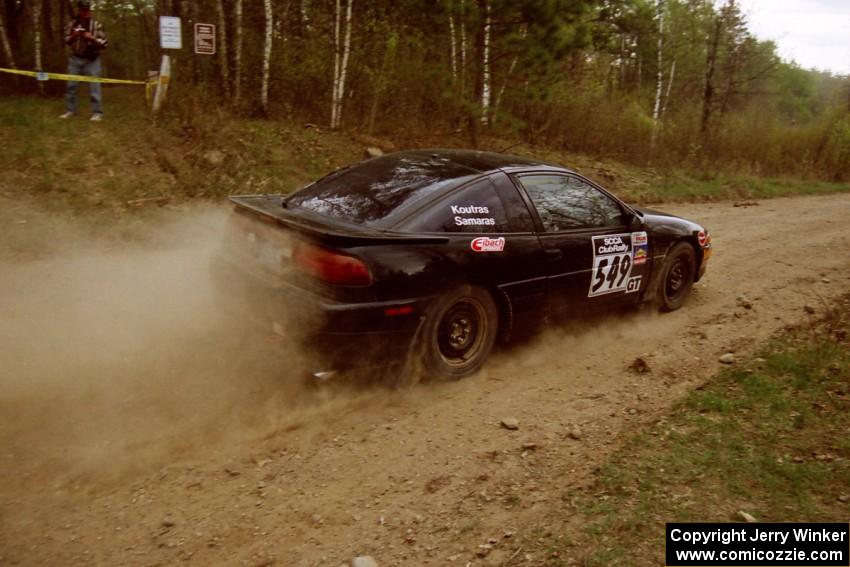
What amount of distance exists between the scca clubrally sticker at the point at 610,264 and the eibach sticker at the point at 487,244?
1.08m

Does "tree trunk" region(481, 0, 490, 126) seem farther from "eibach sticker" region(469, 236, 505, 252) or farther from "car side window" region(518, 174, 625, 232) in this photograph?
"eibach sticker" region(469, 236, 505, 252)

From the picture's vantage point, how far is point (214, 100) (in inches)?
464

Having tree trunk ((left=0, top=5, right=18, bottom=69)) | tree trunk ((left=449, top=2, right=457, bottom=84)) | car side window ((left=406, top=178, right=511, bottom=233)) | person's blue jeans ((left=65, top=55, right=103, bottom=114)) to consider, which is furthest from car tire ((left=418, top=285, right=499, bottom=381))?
tree trunk ((left=0, top=5, right=18, bottom=69))

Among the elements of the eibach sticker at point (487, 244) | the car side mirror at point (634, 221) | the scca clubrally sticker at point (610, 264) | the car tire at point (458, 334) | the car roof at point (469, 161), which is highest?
the car roof at point (469, 161)

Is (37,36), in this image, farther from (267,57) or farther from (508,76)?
(508,76)

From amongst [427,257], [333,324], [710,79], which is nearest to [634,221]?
[427,257]

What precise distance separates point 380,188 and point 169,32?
26.2 ft

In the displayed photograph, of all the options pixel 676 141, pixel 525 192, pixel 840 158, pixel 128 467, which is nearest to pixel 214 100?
pixel 525 192

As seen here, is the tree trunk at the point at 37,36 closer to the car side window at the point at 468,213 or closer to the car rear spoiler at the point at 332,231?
the car rear spoiler at the point at 332,231

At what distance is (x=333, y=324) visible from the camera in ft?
12.8

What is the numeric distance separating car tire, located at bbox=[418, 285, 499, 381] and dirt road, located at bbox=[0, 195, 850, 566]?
6.2 inches

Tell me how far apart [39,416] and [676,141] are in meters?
17.7

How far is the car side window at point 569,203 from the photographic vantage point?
5047mm

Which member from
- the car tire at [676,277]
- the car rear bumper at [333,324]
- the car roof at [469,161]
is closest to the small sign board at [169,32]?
the car roof at [469,161]
